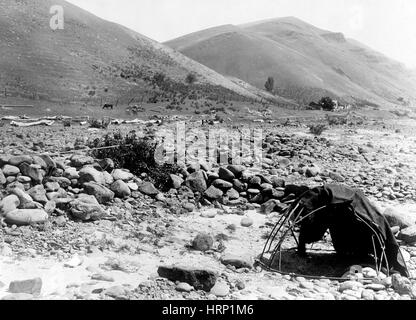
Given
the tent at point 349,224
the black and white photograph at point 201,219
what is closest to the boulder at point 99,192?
the black and white photograph at point 201,219

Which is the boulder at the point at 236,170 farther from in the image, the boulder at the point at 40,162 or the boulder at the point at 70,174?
the boulder at the point at 40,162

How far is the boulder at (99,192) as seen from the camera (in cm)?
636

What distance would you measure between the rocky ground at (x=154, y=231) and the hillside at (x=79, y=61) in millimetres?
17375

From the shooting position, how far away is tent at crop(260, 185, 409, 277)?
4.81 m

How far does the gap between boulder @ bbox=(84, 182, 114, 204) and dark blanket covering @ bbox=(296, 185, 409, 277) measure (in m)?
2.87

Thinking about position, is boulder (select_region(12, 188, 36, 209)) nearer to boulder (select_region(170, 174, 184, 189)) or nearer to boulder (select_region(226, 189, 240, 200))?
boulder (select_region(170, 174, 184, 189))

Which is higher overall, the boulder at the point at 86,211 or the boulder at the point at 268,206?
the boulder at the point at 86,211

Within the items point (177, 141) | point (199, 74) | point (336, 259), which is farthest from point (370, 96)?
point (336, 259)

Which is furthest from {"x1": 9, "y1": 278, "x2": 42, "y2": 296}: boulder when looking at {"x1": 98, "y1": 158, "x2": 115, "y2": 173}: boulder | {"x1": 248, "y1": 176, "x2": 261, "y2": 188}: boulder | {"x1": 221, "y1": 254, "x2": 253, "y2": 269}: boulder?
{"x1": 248, "y1": 176, "x2": 261, "y2": 188}: boulder
